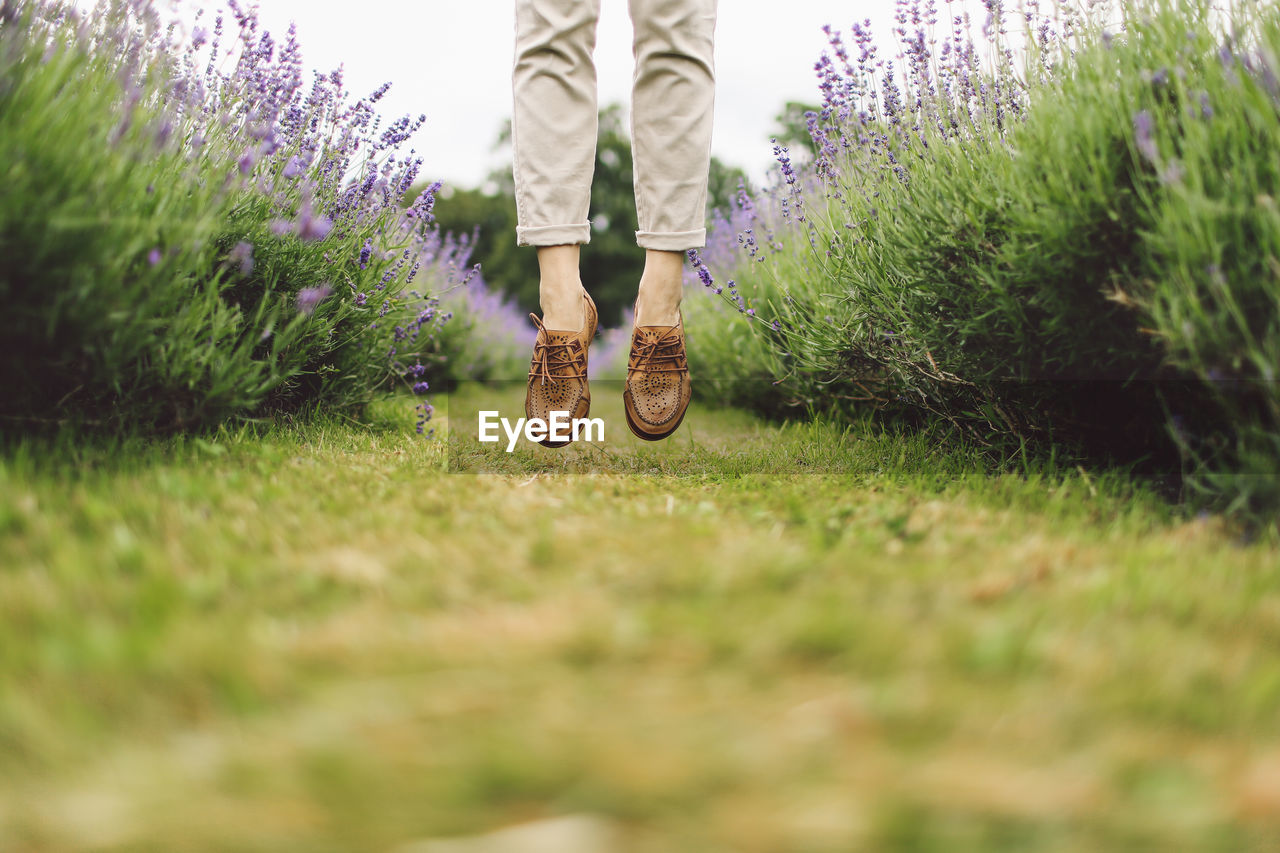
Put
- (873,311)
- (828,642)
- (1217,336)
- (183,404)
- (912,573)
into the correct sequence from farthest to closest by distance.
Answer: (873,311), (183,404), (1217,336), (912,573), (828,642)

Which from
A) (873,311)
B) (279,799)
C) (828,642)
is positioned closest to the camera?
(279,799)

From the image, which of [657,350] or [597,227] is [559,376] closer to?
[657,350]

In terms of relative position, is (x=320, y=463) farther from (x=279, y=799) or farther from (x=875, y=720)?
→ (x=875, y=720)

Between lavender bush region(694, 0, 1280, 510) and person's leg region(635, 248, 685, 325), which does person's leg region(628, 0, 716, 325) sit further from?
lavender bush region(694, 0, 1280, 510)

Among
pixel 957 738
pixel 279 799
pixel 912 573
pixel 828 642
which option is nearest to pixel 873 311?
pixel 912 573

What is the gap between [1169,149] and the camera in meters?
1.53

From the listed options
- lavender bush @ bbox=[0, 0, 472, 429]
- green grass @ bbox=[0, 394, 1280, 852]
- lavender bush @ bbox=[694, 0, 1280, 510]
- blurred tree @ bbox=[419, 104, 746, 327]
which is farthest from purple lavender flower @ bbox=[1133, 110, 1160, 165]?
blurred tree @ bbox=[419, 104, 746, 327]

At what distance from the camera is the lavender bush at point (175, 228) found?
155 centimetres

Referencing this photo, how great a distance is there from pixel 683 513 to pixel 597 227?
25.0 metres

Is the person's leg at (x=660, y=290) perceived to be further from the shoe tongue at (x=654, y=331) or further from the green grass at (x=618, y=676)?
the green grass at (x=618, y=676)

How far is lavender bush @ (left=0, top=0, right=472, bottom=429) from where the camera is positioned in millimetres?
1549

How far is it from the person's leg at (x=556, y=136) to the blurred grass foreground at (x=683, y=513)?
0.57 metres

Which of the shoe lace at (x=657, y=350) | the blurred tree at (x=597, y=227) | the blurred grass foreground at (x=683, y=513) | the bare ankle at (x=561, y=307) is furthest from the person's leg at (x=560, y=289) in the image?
the blurred tree at (x=597, y=227)

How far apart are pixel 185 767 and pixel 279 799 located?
109 mm
